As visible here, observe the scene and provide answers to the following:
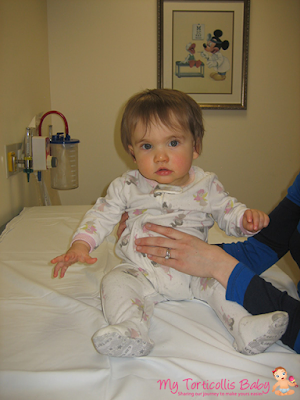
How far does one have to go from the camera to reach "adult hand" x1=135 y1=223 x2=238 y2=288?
2.92 ft

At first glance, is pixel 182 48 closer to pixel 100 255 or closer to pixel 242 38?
pixel 242 38

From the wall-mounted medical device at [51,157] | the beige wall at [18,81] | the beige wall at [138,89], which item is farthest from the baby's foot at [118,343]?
the beige wall at [138,89]

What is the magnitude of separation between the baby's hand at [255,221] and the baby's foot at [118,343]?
419 millimetres

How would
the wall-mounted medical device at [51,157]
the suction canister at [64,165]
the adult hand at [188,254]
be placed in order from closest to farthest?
the adult hand at [188,254] < the wall-mounted medical device at [51,157] < the suction canister at [64,165]

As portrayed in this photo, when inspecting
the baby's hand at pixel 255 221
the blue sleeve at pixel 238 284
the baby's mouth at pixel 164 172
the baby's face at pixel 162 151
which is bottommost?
the blue sleeve at pixel 238 284

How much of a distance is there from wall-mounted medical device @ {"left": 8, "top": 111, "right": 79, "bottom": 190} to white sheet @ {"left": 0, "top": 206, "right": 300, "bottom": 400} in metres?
0.75

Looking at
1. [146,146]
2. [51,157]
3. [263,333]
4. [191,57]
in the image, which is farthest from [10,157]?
[191,57]

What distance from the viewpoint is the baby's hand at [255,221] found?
0.92m

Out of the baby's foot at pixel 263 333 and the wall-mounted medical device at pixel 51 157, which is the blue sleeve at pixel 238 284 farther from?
the wall-mounted medical device at pixel 51 157

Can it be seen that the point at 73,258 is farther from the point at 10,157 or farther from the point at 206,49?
the point at 206,49

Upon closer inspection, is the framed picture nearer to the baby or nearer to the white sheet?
the baby

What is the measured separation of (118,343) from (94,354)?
0.22 ft

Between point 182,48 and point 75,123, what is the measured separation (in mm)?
930

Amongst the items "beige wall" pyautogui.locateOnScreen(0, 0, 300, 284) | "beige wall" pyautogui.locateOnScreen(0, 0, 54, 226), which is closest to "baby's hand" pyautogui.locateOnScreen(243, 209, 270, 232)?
"beige wall" pyautogui.locateOnScreen(0, 0, 54, 226)
